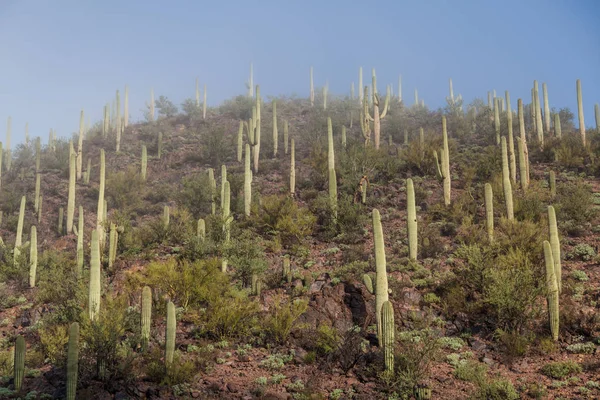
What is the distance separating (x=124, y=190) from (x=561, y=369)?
2107cm

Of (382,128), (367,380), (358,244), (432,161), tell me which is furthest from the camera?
(382,128)

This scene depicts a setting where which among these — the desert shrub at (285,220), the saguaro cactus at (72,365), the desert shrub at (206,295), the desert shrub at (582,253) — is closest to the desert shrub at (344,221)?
the desert shrub at (285,220)

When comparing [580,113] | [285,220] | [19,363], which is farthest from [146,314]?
[580,113]

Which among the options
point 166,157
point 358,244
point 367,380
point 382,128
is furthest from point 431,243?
point 166,157

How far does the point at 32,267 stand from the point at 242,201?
843 cm

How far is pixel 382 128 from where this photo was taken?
3203cm

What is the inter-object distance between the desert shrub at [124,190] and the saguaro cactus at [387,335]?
16066 millimetres

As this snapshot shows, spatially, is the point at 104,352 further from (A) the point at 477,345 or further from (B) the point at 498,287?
(B) the point at 498,287

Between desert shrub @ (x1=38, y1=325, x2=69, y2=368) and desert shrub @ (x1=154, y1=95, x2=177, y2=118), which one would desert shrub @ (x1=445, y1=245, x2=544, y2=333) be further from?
desert shrub @ (x1=154, y1=95, x2=177, y2=118)

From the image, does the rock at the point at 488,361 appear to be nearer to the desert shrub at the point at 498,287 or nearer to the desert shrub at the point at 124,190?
the desert shrub at the point at 498,287

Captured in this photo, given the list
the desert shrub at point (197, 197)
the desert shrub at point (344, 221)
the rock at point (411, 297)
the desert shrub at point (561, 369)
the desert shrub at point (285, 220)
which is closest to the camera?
the desert shrub at point (561, 369)

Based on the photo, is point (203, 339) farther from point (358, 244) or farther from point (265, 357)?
point (358, 244)

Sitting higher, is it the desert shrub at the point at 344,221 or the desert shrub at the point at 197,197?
the desert shrub at the point at 197,197

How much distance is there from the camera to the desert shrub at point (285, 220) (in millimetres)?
16953
